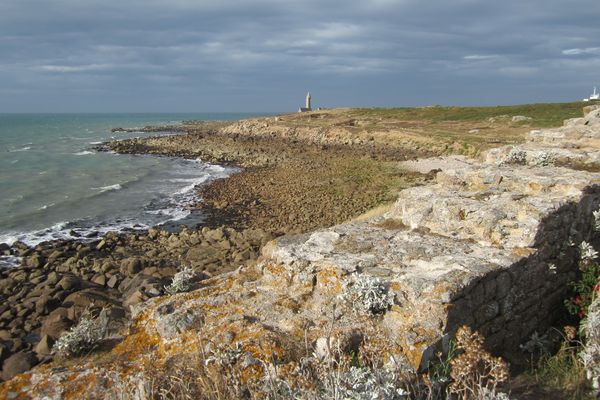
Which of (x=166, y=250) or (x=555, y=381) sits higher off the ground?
(x=555, y=381)

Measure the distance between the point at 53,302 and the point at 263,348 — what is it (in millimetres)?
9651

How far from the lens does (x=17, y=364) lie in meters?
7.04

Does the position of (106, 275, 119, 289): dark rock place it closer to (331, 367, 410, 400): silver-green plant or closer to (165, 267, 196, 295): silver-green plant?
(165, 267, 196, 295): silver-green plant

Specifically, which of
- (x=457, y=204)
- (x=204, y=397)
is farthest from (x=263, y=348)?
(x=457, y=204)

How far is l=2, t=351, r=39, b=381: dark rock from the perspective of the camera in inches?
269

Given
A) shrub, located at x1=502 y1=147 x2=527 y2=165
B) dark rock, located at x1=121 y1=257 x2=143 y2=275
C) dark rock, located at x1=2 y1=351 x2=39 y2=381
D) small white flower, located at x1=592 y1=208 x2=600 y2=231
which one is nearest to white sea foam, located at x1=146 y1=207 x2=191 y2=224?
dark rock, located at x1=121 y1=257 x2=143 y2=275

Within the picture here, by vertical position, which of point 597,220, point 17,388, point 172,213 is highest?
point 597,220

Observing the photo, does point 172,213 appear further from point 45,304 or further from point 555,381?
point 555,381

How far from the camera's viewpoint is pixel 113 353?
201 inches

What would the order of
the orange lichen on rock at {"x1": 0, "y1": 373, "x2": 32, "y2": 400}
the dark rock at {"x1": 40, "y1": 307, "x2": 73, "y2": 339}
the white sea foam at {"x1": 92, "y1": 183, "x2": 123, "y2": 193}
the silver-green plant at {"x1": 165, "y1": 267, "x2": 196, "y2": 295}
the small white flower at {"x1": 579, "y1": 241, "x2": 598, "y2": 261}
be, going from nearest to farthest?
1. the orange lichen on rock at {"x1": 0, "y1": 373, "x2": 32, "y2": 400}
2. the small white flower at {"x1": 579, "y1": 241, "x2": 598, "y2": 261}
3. the silver-green plant at {"x1": 165, "y1": 267, "x2": 196, "y2": 295}
4. the dark rock at {"x1": 40, "y1": 307, "x2": 73, "y2": 339}
5. the white sea foam at {"x1": 92, "y1": 183, "x2": 123, "y2": 193}

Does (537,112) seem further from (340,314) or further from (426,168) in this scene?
(340,314)

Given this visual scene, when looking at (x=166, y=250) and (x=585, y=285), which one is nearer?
(x=585, y=285)

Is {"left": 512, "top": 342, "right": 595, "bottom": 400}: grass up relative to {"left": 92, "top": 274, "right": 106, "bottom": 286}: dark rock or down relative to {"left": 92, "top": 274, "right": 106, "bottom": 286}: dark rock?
up

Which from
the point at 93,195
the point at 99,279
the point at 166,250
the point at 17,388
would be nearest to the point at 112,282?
the point at 99,279
